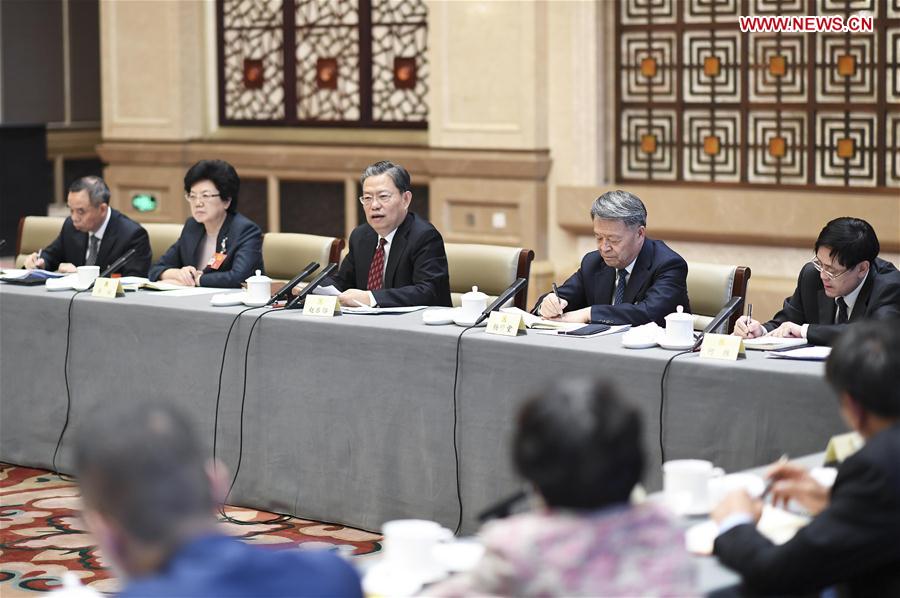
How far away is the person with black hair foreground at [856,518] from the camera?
1.98 metres

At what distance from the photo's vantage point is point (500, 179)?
297 inches

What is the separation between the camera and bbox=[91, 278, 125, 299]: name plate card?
15.3 ft

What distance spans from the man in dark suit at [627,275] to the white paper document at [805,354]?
813 millimetres

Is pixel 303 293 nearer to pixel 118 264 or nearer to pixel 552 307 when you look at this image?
pixel 552 307

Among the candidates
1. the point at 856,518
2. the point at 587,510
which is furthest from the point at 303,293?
the point at 587,510

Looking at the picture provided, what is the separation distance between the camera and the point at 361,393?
4.04m

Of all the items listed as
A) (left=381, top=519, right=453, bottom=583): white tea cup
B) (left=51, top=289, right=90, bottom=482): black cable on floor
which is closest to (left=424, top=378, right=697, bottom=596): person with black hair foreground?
(left=381, top=519, right=453, bottom=583): white tea cup

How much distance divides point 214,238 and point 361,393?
1554 mm

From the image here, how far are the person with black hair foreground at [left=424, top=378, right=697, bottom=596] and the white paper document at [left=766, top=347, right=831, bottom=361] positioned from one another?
1.88m

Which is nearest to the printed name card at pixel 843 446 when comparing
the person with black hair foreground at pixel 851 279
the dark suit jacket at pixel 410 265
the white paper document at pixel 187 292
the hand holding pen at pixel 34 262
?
the person with black hair foreground at pixel 851 279

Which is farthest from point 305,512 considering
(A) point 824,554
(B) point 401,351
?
(A) point 824,554

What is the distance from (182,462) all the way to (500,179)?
614cm

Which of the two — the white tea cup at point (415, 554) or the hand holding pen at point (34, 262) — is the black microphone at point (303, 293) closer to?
the hand holding pen at point (34, 262)

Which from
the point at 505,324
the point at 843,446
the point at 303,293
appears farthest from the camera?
the point at 303,293
